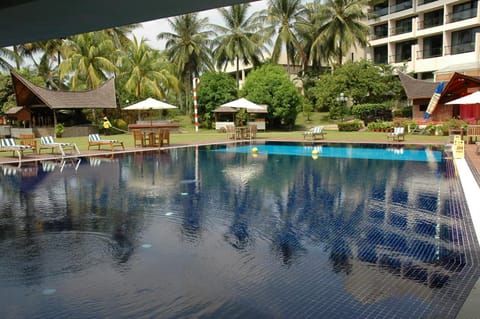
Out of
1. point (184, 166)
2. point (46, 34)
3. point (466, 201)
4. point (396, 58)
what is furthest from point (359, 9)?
point (46, 34)

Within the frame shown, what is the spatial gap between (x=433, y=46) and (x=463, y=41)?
3356mm

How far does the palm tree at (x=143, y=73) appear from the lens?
3469 cm

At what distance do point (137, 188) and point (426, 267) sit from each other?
7.03 meters

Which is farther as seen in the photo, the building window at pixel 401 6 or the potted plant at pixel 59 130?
the building window at pixel 401 6

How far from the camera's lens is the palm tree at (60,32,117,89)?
108ft

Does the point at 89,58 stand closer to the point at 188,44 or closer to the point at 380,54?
the point at 188,44

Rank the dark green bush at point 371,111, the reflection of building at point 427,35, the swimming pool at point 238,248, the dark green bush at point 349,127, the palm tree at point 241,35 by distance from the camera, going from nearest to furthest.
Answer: the swimming pool at point 238,248 → the dark green bush at point 349,127 → the dark green bush at point 371,111 → the reflection of building at point 427,35 → the palm tree at point 241,35

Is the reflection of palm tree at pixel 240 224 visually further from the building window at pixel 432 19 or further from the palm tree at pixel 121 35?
the building window at pixel 432 19

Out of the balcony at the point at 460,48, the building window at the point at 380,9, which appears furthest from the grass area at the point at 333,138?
the building window at the point at 380,9

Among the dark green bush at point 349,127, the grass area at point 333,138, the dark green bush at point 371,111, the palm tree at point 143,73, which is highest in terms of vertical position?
the palm tree at point 143,73

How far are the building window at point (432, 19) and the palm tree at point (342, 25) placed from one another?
6600 mm

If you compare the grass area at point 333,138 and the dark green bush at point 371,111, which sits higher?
the dark green bush at point 371,111

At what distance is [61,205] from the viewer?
8312 millimetres

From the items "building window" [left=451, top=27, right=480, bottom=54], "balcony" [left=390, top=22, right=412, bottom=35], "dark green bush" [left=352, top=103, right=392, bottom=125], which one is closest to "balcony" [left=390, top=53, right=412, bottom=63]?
"balcony" [left=390, top=22, right=412, bottom=35]
